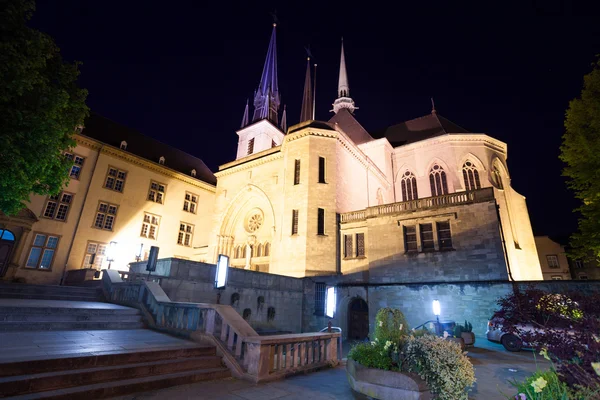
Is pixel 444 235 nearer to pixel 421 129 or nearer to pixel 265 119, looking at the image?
pixel 421 129

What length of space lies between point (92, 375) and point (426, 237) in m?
15.9

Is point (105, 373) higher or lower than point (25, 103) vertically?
lower

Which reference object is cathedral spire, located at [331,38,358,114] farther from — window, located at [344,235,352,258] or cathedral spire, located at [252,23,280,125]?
window, located at [344,235,352,258]

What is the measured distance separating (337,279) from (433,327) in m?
6.58

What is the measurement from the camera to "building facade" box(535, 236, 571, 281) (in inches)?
1370

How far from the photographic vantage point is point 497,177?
25.2 m

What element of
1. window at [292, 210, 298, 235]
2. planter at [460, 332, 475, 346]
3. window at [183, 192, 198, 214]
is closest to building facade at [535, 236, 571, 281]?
planter at [460, 332, 475, 346]

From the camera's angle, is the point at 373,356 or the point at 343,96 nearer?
the point at 373,356

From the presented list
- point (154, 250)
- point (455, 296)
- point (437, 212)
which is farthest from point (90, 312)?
point (437, 212)

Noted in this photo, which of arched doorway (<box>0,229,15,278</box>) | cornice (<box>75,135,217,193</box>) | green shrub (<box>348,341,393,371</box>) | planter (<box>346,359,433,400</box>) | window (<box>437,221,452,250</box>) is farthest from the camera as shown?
cornice (<box>75,135,217,193</box>)

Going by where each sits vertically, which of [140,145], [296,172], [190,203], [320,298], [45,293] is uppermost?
[140,145]

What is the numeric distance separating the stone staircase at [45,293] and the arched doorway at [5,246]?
311 inches

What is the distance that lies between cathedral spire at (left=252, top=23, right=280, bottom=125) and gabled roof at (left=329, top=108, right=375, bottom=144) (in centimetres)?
903

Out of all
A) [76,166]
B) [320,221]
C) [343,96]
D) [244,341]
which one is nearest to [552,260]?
[343,96]
